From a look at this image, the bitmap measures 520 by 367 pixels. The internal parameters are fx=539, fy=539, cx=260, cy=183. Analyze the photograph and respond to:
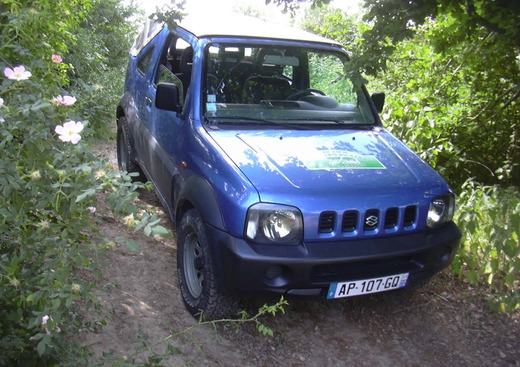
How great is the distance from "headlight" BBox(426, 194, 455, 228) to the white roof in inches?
69.3

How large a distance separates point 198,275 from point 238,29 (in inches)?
78.3

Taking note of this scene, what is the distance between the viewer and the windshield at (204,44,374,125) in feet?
12.9

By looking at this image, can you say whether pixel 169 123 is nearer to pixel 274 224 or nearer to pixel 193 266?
pixel 193 266

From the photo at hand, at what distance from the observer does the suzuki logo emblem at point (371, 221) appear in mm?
3133

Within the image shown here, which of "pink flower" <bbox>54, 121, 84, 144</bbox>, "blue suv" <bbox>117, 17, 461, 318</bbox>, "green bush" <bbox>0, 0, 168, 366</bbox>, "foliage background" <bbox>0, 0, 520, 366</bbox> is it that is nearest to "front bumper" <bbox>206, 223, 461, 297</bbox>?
"blue suv" <bbox>117, 17, 461, 318</bbox>

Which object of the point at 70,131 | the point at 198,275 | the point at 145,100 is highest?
the point at 70,131

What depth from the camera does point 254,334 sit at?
3.44 m

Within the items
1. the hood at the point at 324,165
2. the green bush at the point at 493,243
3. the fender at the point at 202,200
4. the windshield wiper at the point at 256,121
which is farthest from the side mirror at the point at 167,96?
the green bush at the point at 493,243

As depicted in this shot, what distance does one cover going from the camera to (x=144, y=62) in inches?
211

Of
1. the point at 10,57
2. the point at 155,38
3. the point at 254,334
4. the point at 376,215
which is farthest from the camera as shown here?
the point at 155,38

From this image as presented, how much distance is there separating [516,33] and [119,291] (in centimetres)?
298

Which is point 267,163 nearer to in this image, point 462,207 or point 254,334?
point 254,334

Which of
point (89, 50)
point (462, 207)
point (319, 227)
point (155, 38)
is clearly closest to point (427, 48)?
point (462, 207)

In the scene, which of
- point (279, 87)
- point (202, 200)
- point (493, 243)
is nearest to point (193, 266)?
point (202, 200)
